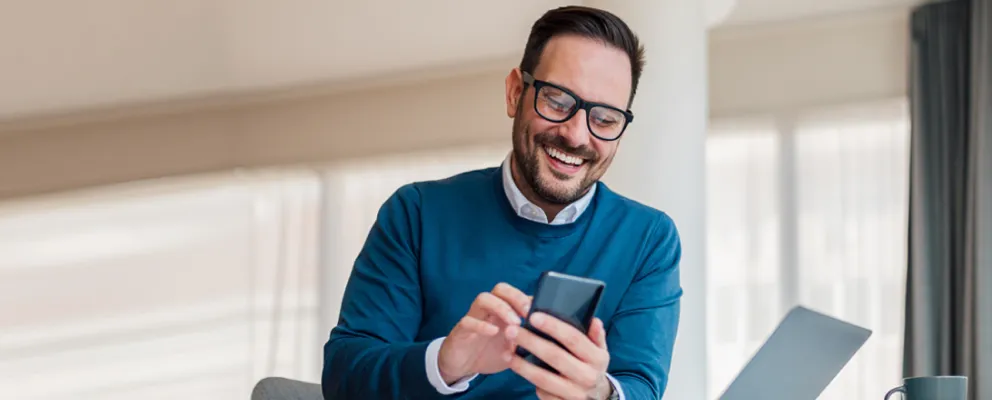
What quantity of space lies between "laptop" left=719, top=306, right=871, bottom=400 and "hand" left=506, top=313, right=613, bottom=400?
399 millimetres

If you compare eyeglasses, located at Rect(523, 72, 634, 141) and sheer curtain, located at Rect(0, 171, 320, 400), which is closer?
eyeglasses, located at Rect(523, 72, 634, 141)

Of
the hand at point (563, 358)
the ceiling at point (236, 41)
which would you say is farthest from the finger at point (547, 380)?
the ceiling at point (236, 41)

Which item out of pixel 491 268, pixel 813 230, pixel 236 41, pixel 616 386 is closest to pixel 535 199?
pixel 491 268

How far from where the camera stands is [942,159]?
18.5 ft

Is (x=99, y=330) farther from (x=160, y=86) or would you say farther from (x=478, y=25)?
(x=478, y=25)

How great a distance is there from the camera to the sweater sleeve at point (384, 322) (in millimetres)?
1484

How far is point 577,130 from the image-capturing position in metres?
1.63

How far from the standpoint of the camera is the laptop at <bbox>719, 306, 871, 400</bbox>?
1653 mm

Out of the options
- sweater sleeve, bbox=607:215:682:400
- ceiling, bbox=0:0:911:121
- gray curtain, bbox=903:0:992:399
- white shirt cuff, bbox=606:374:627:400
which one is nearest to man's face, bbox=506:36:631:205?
sweater sleeve, bbox=607:215:682:400

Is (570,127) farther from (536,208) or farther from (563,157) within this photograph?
(536,208)

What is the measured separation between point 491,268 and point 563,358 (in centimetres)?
40

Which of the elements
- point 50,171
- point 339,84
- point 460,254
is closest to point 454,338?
point 460,254

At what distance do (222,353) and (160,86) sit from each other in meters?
1.83

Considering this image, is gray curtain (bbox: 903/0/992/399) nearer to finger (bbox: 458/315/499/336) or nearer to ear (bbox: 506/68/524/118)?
ear (bbox: 506/68/524/118)
